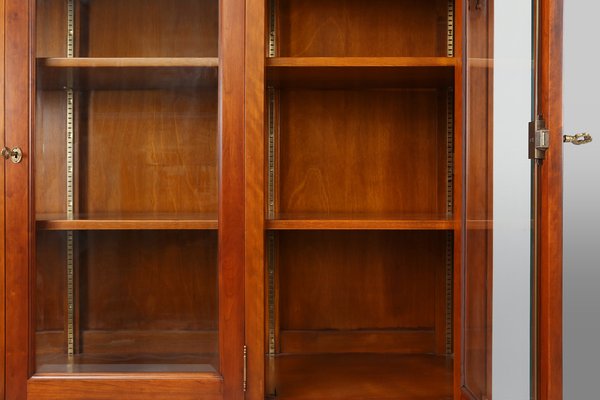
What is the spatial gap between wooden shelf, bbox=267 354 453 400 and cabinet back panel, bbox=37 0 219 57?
90 cm

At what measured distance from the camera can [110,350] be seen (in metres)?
1.59

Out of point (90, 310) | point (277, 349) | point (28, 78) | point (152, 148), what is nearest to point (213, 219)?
point (152, 148)

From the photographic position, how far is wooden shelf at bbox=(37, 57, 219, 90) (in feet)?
5.16

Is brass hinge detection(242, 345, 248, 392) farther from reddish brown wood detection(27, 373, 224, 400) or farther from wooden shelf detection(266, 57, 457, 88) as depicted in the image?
wooden shelf detection(266, 57, 457, 88)

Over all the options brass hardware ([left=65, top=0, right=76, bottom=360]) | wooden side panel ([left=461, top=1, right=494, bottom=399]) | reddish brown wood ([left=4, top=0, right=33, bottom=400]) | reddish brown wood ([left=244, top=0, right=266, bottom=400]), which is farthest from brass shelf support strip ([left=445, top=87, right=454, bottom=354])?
reddish brown wood ([left=4, top=0, right=33, bottom=400])

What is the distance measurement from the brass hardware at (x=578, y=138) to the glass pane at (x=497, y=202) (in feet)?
0.25

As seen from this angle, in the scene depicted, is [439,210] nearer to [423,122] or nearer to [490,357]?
[423,122]

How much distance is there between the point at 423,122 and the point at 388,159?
16 centimetres

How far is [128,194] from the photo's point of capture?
1589 mm

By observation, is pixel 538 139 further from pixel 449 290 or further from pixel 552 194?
pixel 449 290

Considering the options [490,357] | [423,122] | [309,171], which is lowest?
[490,357]

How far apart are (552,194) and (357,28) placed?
43.2 inches

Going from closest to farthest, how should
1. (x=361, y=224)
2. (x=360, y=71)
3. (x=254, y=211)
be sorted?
(x=254, y=211)
(x=361, y=224)
(x=360, y=71)

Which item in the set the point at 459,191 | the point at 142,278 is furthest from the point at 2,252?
the point at 459,191
